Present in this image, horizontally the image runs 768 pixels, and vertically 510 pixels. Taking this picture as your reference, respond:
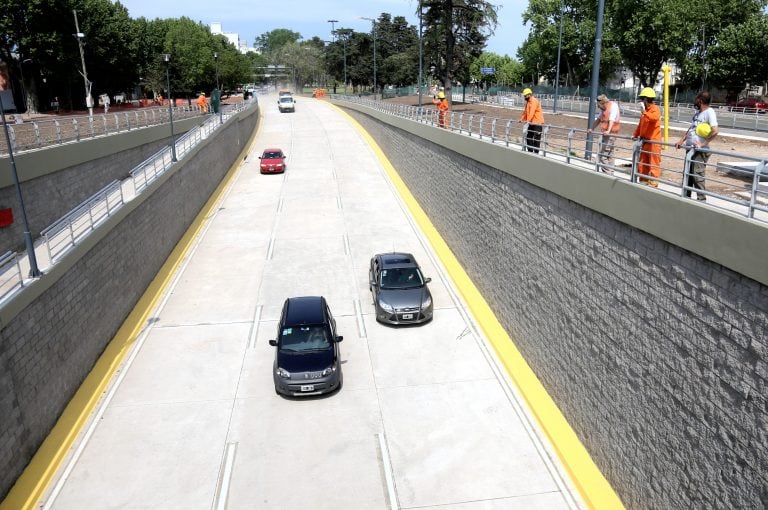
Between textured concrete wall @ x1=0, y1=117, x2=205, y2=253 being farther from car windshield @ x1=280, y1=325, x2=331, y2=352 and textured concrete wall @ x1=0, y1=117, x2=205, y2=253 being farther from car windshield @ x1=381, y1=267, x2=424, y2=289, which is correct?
car windshield @ x1=381, y1=267, x2=424, y2=289

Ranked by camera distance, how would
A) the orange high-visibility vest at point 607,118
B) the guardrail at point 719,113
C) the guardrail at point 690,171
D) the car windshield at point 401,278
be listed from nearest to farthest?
1. the guardrail at point 690,171
2. the orange high-visibility vest at point 607,118
3. the car windshield at point 401,278
4. the guardrail at point 719,113

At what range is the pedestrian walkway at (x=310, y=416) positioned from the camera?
35.1 ft

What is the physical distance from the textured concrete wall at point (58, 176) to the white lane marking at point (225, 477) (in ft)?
35.1

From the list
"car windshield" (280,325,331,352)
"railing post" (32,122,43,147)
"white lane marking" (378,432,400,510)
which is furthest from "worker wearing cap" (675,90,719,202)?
"railing post" (32,122,43,147)

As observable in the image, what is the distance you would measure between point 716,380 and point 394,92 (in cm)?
9139

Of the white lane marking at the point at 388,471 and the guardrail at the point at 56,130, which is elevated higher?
the guardrail at the point at 56,130

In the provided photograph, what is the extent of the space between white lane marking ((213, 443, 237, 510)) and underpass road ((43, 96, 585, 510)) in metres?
0.03

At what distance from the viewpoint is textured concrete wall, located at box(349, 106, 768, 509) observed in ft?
23.9

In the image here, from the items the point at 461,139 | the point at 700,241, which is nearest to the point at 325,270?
the point at 461,139

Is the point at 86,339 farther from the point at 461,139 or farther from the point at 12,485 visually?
the point at 461,139

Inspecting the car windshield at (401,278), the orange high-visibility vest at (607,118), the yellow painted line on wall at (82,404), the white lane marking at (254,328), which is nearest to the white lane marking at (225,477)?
the yellow painted line on wall at (82,404)

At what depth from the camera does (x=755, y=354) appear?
7.00 m

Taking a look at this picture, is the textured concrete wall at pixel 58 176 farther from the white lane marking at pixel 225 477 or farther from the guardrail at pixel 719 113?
the guardrail at pixel 719 113

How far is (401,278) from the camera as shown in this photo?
1795 centimetres
